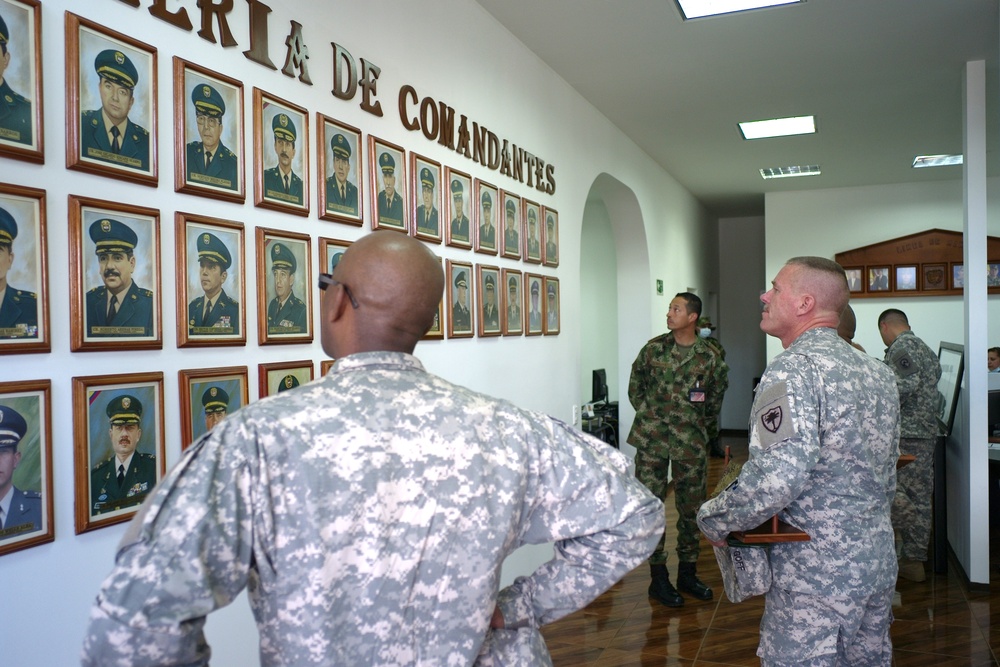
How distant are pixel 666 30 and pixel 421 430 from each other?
13.2 ft

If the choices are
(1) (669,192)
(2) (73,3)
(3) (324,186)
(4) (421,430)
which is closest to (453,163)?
(3) (324,186)

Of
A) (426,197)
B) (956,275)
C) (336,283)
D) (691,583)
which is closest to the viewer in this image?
(336,283)

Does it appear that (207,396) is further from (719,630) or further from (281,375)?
(719,630)

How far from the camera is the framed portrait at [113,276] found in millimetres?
1952

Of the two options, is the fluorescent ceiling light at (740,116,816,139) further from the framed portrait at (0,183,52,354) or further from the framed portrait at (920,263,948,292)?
the framed portrait at (0,183,52,354)

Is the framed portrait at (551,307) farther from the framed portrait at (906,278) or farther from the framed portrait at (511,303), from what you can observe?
the framed portrait at (906,278)

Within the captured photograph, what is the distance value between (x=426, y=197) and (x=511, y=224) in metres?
1.02

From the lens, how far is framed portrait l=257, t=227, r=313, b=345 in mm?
2584

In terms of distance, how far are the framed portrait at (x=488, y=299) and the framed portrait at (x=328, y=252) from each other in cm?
124

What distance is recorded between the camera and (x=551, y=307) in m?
5.15

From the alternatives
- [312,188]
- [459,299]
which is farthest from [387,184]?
[459,299]

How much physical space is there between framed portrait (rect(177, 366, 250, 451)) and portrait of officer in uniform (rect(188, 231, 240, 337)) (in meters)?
0.12

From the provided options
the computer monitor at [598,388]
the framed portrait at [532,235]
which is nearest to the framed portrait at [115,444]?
the framed portrait at [532,235]

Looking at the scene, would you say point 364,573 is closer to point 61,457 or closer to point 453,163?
point 61,457
